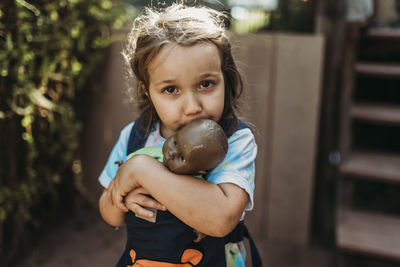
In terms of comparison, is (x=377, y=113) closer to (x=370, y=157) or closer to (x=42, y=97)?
(x=370, y=157)

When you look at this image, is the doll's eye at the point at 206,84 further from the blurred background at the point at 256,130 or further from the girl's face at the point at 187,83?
the blurred background at the point at 256,130

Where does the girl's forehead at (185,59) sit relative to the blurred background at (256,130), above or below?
above

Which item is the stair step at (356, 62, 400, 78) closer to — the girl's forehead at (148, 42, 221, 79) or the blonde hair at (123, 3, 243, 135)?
the blonde hair at (123, 3, 243, 135)

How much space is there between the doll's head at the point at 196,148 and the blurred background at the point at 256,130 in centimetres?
165

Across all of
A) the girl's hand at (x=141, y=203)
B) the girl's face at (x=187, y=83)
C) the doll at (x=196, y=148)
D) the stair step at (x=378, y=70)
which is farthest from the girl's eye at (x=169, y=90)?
the stair step at (x=378, y=70)

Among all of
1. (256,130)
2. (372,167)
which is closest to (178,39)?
(256,130)

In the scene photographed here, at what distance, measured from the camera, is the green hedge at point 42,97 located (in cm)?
237

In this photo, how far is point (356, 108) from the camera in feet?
10.1

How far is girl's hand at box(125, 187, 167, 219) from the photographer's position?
3.59 ft

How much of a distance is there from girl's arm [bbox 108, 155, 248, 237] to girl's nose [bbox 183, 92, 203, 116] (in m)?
0.16

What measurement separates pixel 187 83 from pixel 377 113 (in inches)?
91.3

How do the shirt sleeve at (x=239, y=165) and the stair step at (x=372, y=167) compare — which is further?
the stair step at (x=372, y=167)

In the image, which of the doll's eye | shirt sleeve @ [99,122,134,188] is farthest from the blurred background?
the doll's eye

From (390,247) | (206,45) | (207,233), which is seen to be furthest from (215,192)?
(390,247)
